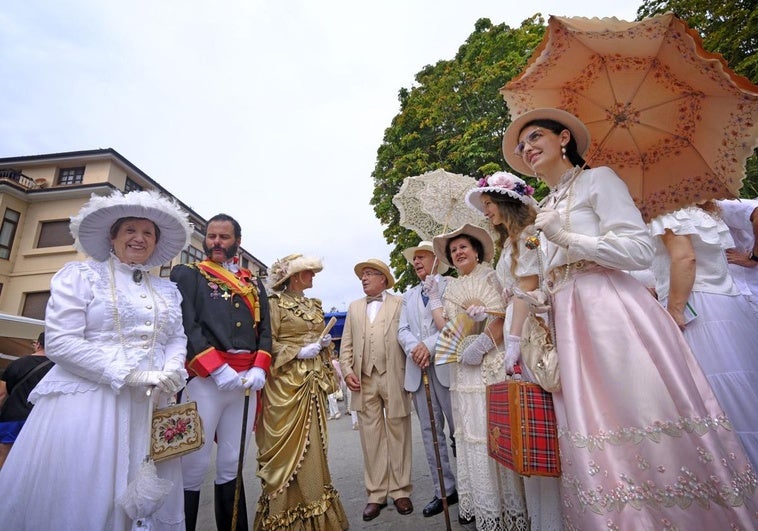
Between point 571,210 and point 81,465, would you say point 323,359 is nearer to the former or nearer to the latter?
point 81,465

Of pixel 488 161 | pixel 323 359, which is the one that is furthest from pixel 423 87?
pixel 323 359

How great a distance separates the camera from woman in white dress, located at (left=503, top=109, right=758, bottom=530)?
4.62ft

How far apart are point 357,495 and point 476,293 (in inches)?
110

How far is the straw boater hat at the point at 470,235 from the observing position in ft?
12.4

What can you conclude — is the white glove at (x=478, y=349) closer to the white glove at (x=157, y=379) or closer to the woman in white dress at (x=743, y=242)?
the woman in white dress at (x=743, y=242)

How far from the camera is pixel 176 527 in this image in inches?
93.4

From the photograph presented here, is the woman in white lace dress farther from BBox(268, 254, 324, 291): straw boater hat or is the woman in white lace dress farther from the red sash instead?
the red sash

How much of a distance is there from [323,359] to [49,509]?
2349 millimetres

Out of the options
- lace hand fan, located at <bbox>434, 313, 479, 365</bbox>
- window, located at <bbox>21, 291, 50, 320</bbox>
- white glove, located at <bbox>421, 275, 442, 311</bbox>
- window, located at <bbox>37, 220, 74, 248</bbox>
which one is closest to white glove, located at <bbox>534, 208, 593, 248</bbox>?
lace hand fan, located at <bbox>434, 313, 479, 365</bbox>

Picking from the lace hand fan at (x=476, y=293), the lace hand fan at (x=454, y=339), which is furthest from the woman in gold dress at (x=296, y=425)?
the lace hand fan at (x=476, y=293)

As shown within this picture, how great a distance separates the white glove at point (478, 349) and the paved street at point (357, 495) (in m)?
1.43

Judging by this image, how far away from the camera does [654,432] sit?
1.48m

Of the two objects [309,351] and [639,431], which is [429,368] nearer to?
[309,351]

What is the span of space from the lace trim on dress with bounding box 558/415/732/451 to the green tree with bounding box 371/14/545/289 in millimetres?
10202
